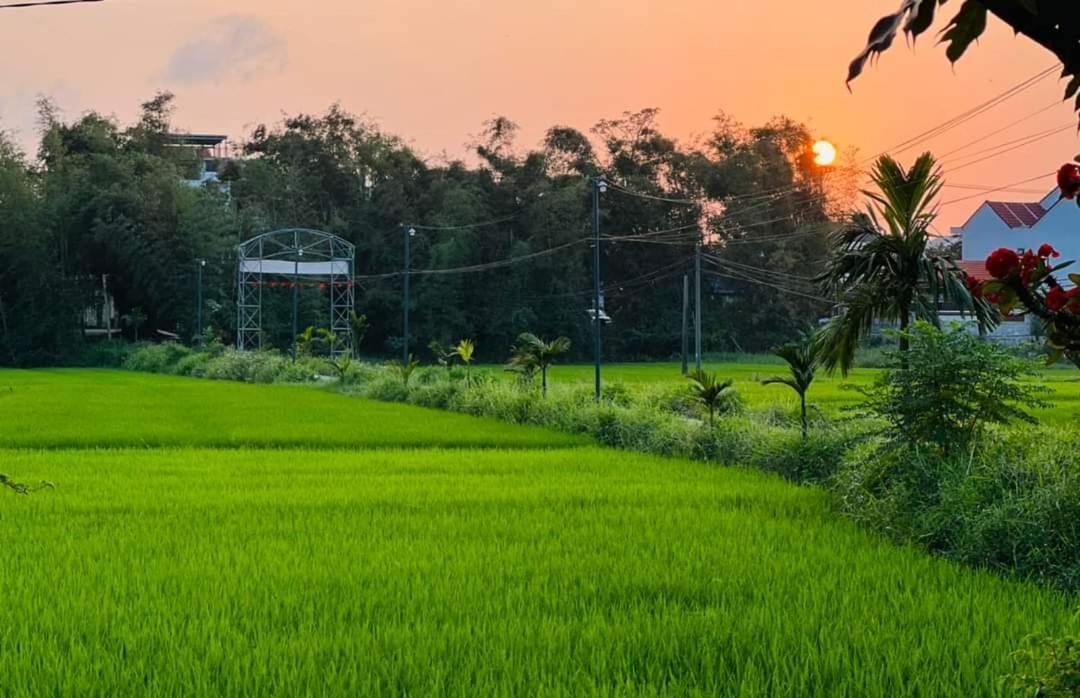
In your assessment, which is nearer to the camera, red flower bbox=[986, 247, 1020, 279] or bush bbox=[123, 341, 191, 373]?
red flower bbox=[986, 247, 1020, 279]

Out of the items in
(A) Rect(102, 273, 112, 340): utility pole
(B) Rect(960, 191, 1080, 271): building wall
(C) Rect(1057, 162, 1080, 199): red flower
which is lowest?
(C) Rect(1057, 162, 1080, 199): red flower

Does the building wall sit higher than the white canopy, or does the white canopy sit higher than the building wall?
the building wall

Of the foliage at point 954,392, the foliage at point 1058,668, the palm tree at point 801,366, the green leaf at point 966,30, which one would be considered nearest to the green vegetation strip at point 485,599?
the foliage at point 954,392

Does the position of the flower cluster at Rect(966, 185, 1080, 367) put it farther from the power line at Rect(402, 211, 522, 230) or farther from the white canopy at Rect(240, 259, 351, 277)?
the power line at Rect(402, 211, 522, 230)

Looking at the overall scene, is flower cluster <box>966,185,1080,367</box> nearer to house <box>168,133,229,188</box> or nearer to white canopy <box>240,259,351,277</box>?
white canopy <box>240,259,351,277</box>

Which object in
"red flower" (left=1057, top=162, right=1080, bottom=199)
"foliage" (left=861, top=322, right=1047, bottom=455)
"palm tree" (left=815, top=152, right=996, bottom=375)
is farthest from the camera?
"palm tree" (left=815, top=152, right=996, bottom=375)

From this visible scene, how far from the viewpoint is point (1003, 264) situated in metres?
1.85

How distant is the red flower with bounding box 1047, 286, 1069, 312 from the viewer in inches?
75.2

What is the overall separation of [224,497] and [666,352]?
4399 cm

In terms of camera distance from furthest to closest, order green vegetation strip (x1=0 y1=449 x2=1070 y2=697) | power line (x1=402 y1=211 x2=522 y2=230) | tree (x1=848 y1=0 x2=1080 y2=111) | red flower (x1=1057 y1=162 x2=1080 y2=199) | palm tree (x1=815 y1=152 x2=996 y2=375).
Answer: power line (x1=402 y1=211 x2=522 y2=230), palm tree (x1=815 y1=152 x2=996 y2=375), green vegetation strip (x1=0 y1=449 x2=1070 y2=697), red flower (x1=1057 y1=162 x2=1080 y2=199), tree (x1=848 y1=0 x2=1080 y2=111)

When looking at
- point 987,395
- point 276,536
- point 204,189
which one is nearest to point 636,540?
point 276,536

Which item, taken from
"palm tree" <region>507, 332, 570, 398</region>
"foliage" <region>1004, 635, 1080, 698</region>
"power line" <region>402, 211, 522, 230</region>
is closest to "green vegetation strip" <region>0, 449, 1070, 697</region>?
"foliage" <region>1004, 635, 1080, 698</region>

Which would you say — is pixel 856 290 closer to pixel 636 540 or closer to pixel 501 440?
pixel 636 540

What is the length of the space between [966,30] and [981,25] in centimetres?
2
